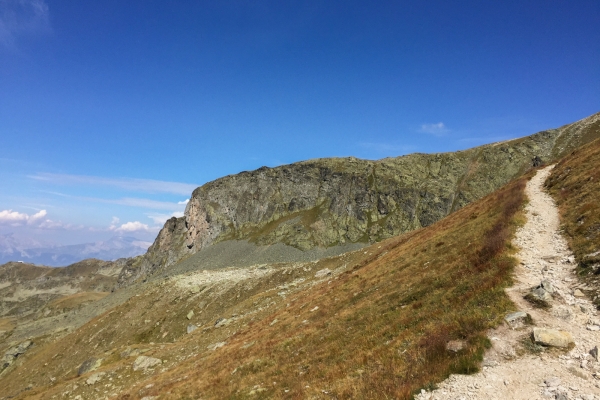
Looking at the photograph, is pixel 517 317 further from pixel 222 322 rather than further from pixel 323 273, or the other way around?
pixel 323 273

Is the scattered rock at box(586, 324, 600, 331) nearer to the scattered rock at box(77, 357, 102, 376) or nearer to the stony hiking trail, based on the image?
the stony hiking trail

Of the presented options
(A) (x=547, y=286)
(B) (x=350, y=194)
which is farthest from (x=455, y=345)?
(B) (x=350, y=194)

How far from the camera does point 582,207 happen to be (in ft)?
82.9

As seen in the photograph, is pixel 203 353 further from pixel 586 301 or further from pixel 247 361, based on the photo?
pixel 586 301

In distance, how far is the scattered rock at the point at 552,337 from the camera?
10982 millimetres

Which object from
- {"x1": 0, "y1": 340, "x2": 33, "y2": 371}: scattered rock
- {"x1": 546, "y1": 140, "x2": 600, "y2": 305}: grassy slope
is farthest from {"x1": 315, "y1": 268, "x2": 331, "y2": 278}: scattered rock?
{"x1": 0, "y1": 340, "x2": 33, "y2": 371}: scattered rock

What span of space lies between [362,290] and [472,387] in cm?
1980

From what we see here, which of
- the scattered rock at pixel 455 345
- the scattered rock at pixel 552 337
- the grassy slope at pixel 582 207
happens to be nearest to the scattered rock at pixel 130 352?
the scattered rock at pixel 455 345

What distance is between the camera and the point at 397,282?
26328 mm

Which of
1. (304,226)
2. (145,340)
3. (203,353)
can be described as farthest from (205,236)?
(203,353)

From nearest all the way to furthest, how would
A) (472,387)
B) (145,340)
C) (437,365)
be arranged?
(472,387), (437,365), (145,340)

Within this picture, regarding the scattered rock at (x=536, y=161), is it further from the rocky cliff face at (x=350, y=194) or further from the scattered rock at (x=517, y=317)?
the scattered rock at (x=517, y=317)

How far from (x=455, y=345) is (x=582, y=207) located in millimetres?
21702

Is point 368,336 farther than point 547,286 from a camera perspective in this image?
Yes
